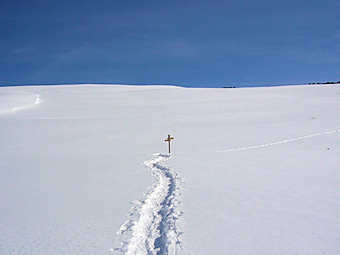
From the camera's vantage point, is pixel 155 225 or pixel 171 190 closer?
pixel 155 225

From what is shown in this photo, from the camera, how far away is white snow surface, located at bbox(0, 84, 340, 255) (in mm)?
4133

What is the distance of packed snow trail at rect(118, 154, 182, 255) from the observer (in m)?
3.98

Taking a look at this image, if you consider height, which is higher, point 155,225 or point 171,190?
point 171,190

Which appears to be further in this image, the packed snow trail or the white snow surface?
the white snow surface

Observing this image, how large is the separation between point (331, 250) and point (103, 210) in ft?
12.8

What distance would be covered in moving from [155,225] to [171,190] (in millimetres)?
2117

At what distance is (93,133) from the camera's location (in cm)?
1825

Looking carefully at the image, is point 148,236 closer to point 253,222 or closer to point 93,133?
point 253,222

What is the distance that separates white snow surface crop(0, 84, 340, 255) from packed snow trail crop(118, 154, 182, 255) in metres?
0.02

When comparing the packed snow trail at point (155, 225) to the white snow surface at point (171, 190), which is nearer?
the packed snow trail at point (155, 225)

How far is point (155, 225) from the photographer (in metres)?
4.75

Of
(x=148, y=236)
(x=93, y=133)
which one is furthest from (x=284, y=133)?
(x=148, y=236)

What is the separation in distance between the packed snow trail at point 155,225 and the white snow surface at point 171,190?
0.07ft

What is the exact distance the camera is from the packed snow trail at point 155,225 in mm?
3984
